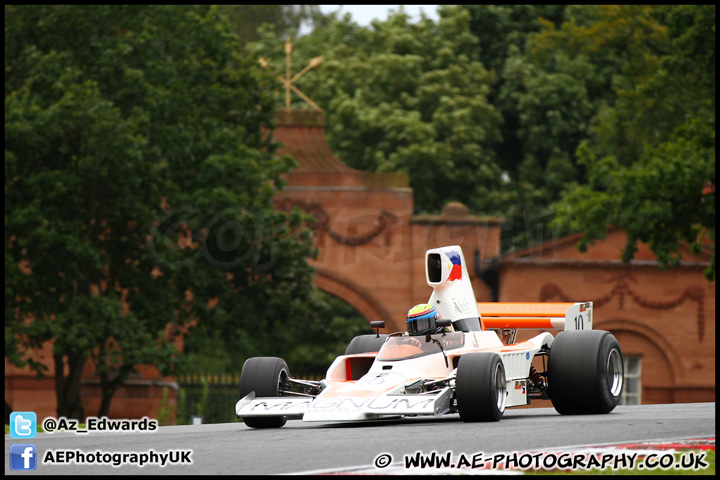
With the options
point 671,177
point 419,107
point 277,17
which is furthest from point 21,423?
point 277,17

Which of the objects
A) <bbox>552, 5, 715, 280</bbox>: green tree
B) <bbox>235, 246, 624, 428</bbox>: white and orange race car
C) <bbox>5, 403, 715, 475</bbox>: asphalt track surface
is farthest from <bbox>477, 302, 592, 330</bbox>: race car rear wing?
<bbox>552, 5, 715, 280</bbox>: green tree

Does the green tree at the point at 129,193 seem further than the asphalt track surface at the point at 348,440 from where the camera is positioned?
Yes

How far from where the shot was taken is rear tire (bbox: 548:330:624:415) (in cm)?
1434

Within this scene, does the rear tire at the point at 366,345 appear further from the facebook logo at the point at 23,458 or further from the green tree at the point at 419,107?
the green tree at the point at 419,107

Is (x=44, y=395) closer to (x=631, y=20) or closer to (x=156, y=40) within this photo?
(x=156, y=40)

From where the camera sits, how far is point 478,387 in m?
12.9

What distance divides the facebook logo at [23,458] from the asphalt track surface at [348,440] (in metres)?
0.07

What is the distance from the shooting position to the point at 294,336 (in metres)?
45.8

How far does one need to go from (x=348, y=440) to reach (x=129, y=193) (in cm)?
1634

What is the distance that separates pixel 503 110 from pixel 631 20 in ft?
A: 27.2

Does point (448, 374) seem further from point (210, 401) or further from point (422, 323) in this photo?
point (210, 401)

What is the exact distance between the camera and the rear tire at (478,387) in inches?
506

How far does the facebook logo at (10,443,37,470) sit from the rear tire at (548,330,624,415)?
6325mm

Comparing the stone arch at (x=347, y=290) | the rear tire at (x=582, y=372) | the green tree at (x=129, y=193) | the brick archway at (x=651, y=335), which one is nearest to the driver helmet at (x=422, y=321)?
the rear tire at (x=582, y=372)
